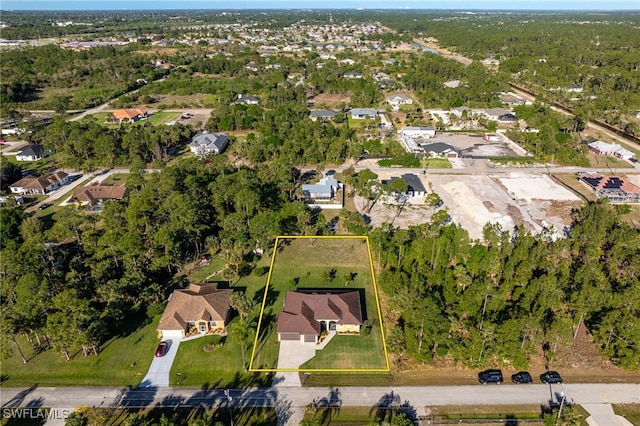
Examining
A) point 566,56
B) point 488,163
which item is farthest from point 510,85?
point 488,163

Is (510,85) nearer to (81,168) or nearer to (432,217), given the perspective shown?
(432,217)

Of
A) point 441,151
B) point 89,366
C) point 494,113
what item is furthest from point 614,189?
point 89,366

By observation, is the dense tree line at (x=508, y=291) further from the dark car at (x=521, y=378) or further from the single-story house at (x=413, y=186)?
the single-story house at (x=413, y=186)

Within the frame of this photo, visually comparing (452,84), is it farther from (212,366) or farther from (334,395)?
(212,366)

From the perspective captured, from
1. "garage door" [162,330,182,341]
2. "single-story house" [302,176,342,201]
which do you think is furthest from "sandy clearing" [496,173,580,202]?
"garage door" [162,330,182,341]

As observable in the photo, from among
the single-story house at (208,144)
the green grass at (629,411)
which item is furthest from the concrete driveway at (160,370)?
the single-story house at (208,144)
